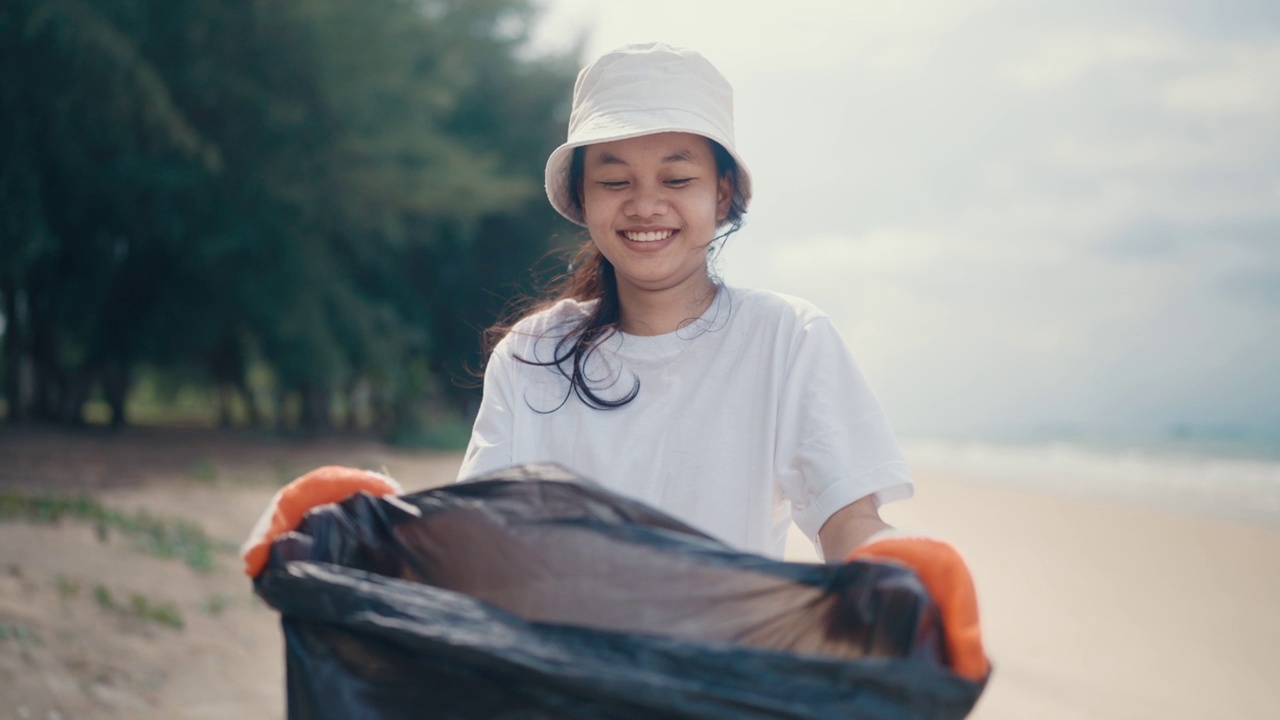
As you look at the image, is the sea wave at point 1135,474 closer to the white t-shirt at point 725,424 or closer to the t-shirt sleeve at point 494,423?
the white t-shirt at point 725,424

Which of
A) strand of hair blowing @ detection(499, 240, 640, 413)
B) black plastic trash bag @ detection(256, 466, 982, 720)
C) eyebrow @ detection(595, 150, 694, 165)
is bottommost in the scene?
black plastic trash bag @ detection(256, 466, 982, 720)

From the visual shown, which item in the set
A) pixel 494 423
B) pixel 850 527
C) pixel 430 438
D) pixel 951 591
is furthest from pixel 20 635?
pixel 430 438

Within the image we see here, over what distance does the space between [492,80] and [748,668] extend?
64.9 feet

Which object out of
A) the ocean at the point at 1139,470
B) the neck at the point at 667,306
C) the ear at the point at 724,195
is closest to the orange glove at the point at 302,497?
the neck at the point at 667,306

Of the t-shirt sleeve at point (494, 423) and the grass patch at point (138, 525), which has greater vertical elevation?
the t-shirt sleeve at point (494, 423)

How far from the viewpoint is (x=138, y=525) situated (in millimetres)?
6199

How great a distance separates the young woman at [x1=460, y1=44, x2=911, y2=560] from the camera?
1.57m

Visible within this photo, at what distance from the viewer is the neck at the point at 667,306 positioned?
Result: 185 centimetres

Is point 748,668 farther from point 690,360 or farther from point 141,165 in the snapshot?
point 141,165

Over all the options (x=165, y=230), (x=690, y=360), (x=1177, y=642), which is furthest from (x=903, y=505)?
(x=690, y=360)

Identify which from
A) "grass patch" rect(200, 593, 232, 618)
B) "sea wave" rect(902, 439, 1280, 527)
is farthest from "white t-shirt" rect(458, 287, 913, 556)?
"sea wave" rect(902, 439, 1280, 527)

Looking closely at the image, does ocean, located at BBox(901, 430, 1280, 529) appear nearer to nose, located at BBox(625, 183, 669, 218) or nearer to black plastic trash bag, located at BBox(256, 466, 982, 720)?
nose, located at BBox(625, 183, 669, 218)

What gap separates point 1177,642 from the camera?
6.50m

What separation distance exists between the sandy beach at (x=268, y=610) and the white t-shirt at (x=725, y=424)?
2.54m
